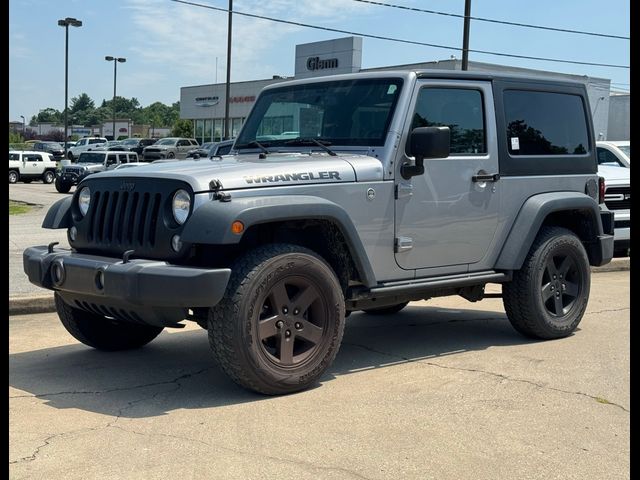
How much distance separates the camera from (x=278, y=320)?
4949 mm

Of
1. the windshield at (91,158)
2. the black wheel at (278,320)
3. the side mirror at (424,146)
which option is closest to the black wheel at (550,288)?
the side mirror at (424,146)

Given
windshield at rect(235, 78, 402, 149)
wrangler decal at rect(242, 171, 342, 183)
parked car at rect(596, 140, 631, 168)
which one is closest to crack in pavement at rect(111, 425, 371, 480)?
wrangler decal at rect(242, 171, 342, 183)

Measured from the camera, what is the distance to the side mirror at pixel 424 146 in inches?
212

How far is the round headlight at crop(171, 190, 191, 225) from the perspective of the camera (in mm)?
4719

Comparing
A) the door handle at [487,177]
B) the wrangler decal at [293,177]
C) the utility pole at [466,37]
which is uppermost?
the utility pole at [466,37]

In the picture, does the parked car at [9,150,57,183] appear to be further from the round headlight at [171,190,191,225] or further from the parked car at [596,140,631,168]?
the round headlight at [171,190,191,225]

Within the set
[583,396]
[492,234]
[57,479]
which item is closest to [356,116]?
[492,234]

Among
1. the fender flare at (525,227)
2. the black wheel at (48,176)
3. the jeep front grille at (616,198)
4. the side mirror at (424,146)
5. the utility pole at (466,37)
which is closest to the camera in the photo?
the side mirror at (424,146)

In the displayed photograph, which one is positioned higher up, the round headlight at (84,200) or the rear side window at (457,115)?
the rear side window at (457,115)

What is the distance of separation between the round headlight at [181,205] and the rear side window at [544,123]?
2.78 meters

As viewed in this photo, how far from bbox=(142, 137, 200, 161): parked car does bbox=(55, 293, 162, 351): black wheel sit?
4208 centimetres

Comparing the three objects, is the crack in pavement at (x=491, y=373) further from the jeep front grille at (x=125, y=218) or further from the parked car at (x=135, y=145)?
the parked car at (x=135, y=145)

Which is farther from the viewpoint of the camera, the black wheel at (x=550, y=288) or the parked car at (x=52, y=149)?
the parked car at (x=52, y=149)

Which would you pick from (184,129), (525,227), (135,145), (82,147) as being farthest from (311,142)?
(184,129)
